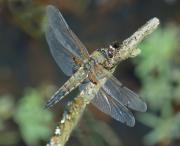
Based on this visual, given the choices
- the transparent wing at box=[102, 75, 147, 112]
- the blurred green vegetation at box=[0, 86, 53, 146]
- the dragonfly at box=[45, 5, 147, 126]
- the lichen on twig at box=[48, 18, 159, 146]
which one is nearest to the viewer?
the lichen on twig at box=[48, 18, 159, 146]

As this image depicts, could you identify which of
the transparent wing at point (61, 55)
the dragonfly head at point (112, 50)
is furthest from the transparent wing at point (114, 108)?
the dragonfly head at point (112, 50)

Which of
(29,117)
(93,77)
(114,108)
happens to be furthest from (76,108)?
(29,117)

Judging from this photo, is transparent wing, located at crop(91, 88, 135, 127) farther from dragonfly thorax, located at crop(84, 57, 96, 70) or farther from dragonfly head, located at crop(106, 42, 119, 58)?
dragonfly head, located at crop(106, 42, 119, 58)

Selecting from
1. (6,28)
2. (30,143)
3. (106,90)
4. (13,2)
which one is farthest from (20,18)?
(106,90)

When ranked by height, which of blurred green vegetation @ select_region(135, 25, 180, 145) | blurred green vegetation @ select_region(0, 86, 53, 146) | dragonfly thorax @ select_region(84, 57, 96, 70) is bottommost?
dragonfly thorax @ select_region(84, 57, 96, 70)

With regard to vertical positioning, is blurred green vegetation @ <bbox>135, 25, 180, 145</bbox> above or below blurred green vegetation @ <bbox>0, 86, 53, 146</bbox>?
below

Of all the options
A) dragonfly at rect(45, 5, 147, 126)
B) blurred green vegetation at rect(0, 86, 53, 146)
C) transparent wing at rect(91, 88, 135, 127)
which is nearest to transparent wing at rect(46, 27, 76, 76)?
dragonfly at rect(45, 5, 147, 126)

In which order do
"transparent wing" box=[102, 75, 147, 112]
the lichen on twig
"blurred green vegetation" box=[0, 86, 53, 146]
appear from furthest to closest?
1. "blurred green vegetation" box=[0, 86, 53, 146]
2. "transparent wing" box=[102, 75, 147, 112]
3. the lichen on twig

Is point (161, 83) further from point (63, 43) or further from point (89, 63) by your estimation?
point (89, 63)
